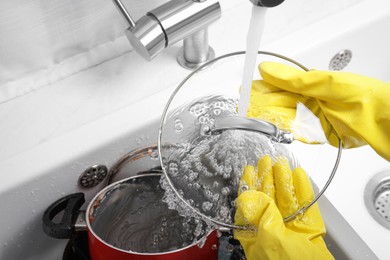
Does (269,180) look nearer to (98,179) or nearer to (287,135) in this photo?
(287,135)

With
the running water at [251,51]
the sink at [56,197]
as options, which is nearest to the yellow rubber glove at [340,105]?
the running water at [251,51]

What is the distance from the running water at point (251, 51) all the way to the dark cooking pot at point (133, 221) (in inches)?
7.7

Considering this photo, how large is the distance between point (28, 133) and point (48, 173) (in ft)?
0.25

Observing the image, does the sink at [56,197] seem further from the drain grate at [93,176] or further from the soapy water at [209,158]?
the soapy water at [209,158]

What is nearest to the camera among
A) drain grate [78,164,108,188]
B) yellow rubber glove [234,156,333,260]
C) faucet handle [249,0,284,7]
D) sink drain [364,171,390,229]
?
faucet handle [249,0,284,7]

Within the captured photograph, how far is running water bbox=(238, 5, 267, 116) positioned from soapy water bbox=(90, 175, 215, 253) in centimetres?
19

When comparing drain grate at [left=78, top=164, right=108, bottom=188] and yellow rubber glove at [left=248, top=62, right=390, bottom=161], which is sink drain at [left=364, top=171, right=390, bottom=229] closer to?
yellow rubber glove at [left=248, top=62, right=390, bottom=161]

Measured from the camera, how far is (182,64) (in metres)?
0.89

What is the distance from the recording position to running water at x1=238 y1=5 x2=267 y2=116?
0.63m

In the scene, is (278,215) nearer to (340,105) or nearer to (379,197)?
(340,105)

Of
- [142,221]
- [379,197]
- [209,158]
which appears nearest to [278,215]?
[209,158]

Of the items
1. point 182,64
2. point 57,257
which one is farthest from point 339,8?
point 57,257

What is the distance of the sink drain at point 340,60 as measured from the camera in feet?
3.27

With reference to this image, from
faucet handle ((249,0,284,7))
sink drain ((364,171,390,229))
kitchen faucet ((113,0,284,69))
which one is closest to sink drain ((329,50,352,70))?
Answer: sink drain ((364,171,390,229))
